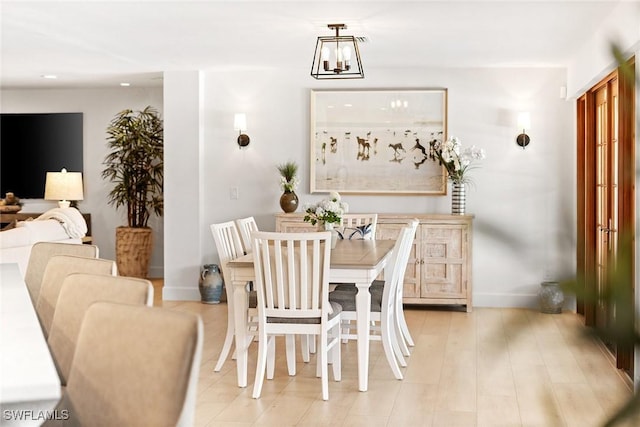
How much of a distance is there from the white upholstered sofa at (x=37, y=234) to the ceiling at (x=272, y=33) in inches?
56.0

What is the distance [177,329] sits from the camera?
1405 mm

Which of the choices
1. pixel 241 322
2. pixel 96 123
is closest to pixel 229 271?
pixel 241 322

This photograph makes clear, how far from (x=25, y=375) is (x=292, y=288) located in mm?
2875

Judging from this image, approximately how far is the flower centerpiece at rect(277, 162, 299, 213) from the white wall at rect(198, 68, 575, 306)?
0.22m

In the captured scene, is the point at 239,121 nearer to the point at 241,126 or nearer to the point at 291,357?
the point at 241,126

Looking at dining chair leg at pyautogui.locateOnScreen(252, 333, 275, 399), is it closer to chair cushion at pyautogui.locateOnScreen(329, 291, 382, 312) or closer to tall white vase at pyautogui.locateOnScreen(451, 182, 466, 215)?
chair cushion at pyautogui.locateOnScreen(329, 291, 382, 312)

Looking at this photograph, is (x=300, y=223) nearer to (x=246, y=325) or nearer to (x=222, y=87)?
(x=222, y=87)

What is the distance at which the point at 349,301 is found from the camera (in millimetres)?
4855

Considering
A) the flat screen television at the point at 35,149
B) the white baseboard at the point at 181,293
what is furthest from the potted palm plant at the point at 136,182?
the white baseboard at the point at 181,293

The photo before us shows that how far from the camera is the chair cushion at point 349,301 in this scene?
483 cm

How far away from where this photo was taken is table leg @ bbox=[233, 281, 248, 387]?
443 centimetres

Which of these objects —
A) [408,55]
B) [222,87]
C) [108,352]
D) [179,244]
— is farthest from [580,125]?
[108,352]

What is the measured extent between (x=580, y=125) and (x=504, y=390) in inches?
137

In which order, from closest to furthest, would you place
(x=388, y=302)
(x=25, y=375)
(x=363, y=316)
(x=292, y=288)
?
(x=25, y=375) < (x=292, y=288) < (x=363, y=316) < (x=388, y=302)
